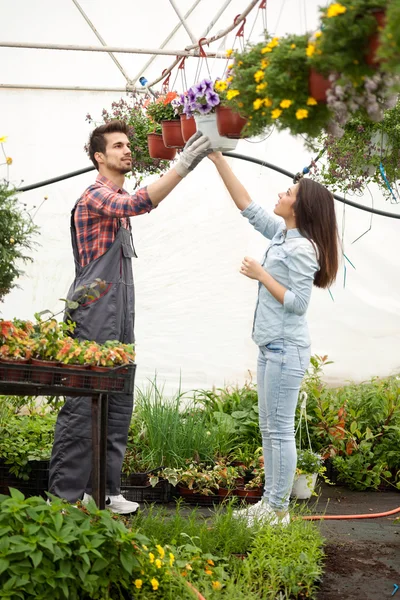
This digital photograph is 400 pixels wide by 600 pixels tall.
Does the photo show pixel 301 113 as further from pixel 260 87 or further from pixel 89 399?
pixel 89 399

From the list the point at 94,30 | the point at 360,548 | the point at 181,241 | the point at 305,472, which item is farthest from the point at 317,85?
the point at 181,241

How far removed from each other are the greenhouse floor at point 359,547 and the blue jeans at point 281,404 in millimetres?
346

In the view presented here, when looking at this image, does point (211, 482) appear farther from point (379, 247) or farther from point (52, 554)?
point (379, 247)

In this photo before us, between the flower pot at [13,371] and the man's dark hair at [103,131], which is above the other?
the man's dark hair at [103,131]

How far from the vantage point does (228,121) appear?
2.94 meters

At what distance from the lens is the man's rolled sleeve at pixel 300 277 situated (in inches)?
135

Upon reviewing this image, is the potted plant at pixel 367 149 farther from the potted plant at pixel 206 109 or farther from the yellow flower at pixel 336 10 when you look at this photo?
the yellow flower at pixel 336 10

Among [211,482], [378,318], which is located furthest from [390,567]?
[378,318]

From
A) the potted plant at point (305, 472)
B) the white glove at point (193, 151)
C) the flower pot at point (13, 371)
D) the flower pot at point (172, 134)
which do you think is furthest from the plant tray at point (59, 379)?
the potted plant at point (305, 472)

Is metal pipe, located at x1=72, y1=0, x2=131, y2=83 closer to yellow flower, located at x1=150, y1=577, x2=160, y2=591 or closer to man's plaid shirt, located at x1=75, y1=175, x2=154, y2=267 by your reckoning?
man's plaid shirt, located at x1=75, y1=175, x2=154, y2=267

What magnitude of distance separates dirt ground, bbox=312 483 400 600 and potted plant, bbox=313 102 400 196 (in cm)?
157

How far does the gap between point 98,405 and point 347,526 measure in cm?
176

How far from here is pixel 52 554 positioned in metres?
2.39

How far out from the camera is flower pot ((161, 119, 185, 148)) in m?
3.44
